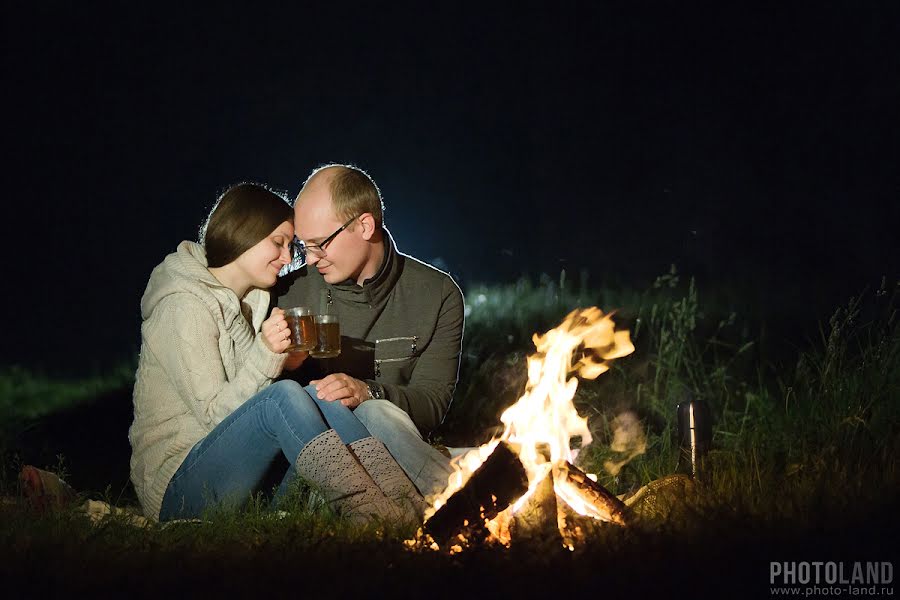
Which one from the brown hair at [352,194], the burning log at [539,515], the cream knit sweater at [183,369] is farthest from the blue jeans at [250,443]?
the brown hair at [352,194]

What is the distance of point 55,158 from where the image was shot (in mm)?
8656

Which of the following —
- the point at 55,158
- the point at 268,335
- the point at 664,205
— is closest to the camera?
the point at 268,335

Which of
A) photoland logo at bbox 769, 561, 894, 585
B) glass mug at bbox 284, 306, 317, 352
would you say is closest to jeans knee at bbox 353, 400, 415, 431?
glass mug at bbox 284, 306, 317, 352

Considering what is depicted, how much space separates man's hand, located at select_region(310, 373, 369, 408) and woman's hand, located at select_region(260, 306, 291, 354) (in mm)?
254

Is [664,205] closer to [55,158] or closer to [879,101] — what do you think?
[879,101]

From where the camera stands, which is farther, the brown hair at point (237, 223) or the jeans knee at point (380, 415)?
the brown hair at point (237, 223)

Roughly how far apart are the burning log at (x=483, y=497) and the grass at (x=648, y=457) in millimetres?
168

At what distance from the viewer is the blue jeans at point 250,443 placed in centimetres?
432

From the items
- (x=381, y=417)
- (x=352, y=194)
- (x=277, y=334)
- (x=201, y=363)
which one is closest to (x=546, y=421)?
(x=381, y=417)

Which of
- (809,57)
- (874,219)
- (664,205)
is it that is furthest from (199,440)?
(809,57)

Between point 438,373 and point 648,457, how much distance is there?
4.26ft

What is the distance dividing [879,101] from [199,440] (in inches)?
288

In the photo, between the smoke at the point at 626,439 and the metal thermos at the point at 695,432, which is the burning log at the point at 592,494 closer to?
the metal thermos at the point at 695,432

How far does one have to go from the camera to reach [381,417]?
4684 millimetres
